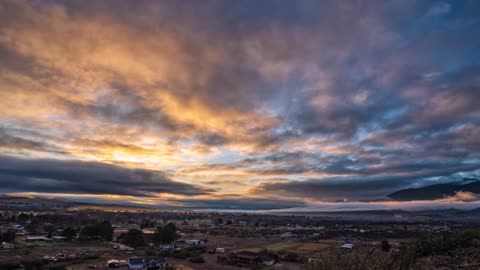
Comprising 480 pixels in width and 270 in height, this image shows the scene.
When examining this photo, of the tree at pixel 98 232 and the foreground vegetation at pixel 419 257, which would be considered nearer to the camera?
the foreground vegetation at pixel 419 257

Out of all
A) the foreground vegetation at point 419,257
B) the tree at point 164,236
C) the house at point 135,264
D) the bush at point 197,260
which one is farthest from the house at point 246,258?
the foreground vegetation at point 419,257

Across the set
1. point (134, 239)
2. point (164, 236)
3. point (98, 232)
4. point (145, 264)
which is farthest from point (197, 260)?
point (98, 232)

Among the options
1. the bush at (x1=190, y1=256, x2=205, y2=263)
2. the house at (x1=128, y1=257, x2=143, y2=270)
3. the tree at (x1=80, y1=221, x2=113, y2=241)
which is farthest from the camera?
the tree at (x1=80, y1=221, x2=113, y2=241)

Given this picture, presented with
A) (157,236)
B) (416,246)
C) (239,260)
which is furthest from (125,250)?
(416,246)

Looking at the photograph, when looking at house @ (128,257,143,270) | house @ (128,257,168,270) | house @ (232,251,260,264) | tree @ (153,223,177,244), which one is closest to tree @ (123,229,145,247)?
tree @ (153,223,177,244)

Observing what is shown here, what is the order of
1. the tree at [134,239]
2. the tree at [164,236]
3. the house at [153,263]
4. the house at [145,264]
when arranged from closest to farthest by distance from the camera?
the house at [145,264] → the house at [153,263] → the tree at [134,239] → the tree at [164,236]

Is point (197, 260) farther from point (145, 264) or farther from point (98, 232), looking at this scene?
point (98, 232)

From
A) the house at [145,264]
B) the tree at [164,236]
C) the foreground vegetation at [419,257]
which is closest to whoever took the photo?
the foreground vegetation at [419,257]

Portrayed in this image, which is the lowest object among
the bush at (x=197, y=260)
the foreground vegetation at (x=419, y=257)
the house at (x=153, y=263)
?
the bush at (x=197, y=260)

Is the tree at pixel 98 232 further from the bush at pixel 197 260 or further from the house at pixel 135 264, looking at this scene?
the house at pixel 135 264

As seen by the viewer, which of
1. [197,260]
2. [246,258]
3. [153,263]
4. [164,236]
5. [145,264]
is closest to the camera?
[145,264]

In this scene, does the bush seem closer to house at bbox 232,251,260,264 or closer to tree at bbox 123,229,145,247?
house at bbox 232,251,260,264
